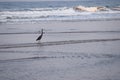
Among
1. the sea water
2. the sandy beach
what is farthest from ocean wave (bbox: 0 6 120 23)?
the sandy beach

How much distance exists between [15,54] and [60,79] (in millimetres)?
5007

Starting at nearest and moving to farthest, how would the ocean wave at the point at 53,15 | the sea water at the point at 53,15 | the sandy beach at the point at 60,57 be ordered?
the sandy beach at the point at 60,57 → the sea water at the point at 53,15 → the ocean wave at the point at 53,15

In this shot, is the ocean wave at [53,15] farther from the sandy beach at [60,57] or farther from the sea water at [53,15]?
the sandy beach at [60,57]

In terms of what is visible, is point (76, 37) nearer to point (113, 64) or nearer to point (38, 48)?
point (38, 48)

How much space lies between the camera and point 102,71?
1298cm

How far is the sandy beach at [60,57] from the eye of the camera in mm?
12578

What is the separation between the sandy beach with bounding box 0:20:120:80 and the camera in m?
12.6

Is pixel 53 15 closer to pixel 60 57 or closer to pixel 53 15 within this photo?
pixel 53 15

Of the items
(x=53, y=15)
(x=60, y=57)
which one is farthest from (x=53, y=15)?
(x=60, y=57)

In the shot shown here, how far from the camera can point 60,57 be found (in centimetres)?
1566

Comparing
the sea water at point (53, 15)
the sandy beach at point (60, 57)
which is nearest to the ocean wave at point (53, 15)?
the sea water at point (53, 15)

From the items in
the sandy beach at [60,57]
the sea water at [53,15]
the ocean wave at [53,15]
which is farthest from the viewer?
the ocean wave at [53,15]

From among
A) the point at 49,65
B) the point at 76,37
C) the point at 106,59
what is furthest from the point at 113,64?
the point at 76,37

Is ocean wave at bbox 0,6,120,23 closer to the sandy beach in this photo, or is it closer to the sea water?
the sea water
